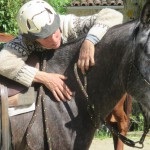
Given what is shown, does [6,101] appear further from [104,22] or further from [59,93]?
[104,22]

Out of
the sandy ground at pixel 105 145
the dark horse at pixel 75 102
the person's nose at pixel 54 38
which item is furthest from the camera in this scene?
the sandy ground at pixel 105 145

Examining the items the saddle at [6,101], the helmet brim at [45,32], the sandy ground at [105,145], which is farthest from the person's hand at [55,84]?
the sandy ground at [105,145]

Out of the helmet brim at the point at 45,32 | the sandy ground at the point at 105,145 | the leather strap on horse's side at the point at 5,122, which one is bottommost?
the sandy ground at the point at 105,145

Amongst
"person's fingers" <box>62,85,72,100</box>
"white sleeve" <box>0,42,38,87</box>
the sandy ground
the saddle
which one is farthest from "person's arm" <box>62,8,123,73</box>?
the sandy ground

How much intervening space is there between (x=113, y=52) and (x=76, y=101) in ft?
1.45

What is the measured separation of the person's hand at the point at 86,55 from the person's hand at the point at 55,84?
176 millimetres

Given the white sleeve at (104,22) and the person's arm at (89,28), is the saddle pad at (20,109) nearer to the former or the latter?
the person's arm at (89,28)

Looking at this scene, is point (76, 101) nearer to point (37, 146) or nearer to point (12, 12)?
point (37, 146)

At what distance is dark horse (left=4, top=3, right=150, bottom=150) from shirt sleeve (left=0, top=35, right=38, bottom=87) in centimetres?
15

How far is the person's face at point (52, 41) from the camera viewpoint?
9.27 ft

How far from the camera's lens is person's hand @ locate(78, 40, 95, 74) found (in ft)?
9.12

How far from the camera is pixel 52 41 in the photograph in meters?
2.85

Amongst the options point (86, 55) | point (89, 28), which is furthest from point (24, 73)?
point (89, 28)

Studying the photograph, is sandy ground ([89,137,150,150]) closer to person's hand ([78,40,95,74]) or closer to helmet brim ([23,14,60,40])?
person's hand ([78,40,95,74])
